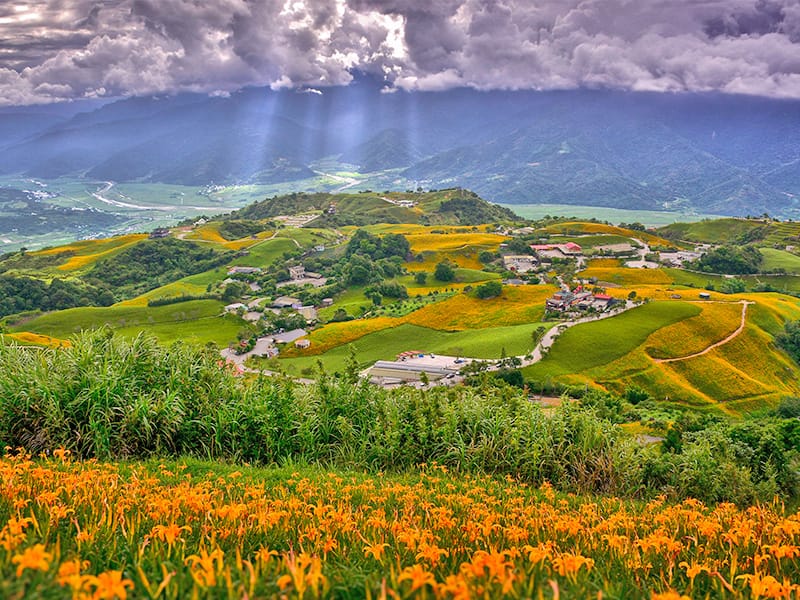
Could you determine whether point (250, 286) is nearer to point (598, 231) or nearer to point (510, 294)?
point (510, 294)

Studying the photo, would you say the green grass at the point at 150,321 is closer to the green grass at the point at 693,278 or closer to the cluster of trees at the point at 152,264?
the cluster of trees at the point at 152,264

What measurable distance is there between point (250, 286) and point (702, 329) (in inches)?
2746

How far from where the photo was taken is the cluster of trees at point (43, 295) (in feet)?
245

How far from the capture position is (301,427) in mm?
6816

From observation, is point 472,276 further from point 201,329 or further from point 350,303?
point 201,329

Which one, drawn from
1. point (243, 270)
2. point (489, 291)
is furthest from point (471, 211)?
point (489, 291)

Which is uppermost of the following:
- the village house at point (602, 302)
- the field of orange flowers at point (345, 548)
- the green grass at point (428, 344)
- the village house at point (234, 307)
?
the field of orange flowers at point (345, 548)

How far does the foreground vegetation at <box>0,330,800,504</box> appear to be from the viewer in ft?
20.6

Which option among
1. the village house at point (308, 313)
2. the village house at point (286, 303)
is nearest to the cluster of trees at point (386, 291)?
the village house at point (308, 313)

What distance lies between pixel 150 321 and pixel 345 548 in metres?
72.5

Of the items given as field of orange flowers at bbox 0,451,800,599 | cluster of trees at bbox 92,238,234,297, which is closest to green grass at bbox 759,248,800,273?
field of orange flowers at bbox 0,451,800,599

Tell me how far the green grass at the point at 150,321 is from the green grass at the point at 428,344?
16.8 m

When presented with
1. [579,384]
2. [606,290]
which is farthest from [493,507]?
[606,290]

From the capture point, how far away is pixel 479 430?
23.5ft
